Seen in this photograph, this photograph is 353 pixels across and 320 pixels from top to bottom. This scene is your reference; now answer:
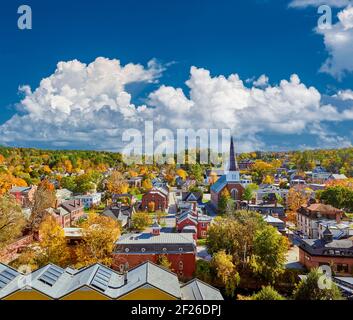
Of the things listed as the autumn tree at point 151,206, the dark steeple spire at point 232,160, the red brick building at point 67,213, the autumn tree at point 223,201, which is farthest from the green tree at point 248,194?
the red brick building at point 67,213

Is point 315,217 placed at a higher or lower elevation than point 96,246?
higher

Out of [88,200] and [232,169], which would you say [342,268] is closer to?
[232,169]

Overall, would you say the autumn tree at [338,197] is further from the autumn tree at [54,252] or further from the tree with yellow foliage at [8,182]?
the tree with yellow foliage at [8,182]

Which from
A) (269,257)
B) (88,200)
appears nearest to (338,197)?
(269,257)

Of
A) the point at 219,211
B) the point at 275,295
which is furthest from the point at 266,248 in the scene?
the point at 219,211
